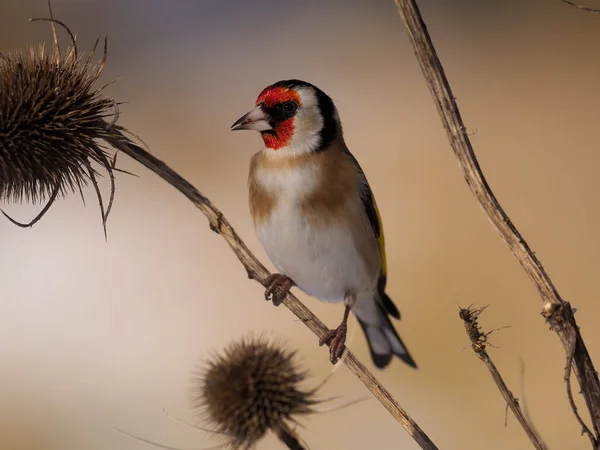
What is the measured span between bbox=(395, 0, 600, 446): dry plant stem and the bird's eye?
22 centimetres

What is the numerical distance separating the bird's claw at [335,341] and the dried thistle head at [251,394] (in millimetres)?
68

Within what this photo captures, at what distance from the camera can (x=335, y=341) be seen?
0.73 meters

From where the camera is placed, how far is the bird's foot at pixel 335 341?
66 centimetres

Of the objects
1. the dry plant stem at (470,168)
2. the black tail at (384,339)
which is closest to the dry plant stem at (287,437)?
the dry plant stem at (470,168)

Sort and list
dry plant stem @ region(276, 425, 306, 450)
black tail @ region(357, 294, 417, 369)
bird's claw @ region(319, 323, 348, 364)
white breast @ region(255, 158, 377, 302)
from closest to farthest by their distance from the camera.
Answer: dry plant stem @ region(276, 425, 306, 450), bird's claw @ region(319, 323, 348, 364), white breast @ region(255, 158, 377, 302), black tail @ region(357, 294, 417, 369)

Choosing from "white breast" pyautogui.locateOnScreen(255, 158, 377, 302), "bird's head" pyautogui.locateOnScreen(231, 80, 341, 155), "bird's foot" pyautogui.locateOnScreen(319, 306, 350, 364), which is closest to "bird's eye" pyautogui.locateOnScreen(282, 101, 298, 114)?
"bird's head" pyautogui.locateOnScreen(231, 80, 341, 155)

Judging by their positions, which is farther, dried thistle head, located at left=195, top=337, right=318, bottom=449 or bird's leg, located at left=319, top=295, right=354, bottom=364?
bird's leg, located at left=319, top=295, right=354, bottom=364

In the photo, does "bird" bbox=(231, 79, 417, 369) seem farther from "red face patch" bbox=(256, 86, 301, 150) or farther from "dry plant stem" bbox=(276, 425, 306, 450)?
"dry plant stem" bbox=(276, 425, 306, 450)

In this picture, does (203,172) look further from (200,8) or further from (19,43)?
(19,43)

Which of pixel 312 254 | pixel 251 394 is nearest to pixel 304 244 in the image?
pixel 312 254

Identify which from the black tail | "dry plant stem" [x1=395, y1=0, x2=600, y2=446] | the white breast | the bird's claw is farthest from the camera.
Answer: the black tail

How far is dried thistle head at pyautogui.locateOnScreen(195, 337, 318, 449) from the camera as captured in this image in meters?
0.56

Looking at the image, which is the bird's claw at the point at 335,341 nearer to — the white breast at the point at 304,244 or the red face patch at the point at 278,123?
the white breast at the point at 304,244

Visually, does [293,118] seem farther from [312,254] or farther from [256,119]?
[312,254]
